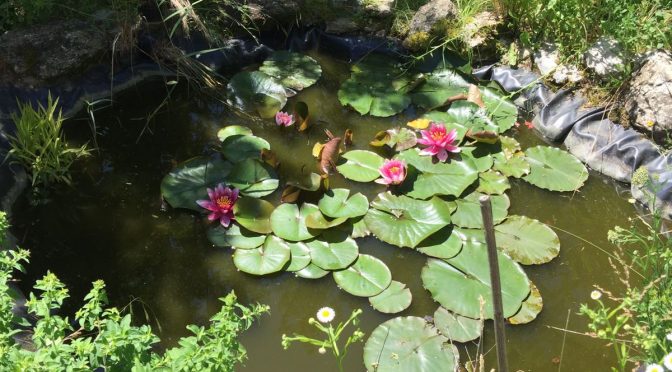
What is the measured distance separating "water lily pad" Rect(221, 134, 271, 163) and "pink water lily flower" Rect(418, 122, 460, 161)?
3.38 feet

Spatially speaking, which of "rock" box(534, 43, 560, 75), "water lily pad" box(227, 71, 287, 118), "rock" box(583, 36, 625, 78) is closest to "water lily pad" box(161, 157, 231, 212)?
"water lily pad" box(227, 71, 287, 118)

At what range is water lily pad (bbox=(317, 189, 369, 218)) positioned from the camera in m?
3.41

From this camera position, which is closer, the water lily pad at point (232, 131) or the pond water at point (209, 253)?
the pond water at point (209, 253)

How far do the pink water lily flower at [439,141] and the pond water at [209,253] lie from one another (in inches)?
17.1

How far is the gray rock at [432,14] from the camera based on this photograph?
15.4 feet

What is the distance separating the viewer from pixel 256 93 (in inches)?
173

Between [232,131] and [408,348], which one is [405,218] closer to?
[408,348]

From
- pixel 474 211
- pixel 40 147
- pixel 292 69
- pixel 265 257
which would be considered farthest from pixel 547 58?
pixel 40 147

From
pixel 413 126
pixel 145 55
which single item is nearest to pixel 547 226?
pixel 413 126

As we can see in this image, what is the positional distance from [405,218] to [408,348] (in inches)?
33.4

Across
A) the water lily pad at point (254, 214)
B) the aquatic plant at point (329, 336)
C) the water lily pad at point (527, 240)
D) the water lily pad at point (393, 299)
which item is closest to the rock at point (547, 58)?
the water lily pad at point (527, 240)

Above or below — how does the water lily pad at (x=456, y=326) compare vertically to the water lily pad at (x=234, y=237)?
below

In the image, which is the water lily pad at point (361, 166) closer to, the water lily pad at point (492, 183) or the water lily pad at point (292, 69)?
the water lily pad at point (492, 183)

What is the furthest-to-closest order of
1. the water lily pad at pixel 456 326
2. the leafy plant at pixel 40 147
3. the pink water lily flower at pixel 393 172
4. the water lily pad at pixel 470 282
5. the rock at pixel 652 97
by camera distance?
the rock at pixel 652 97 < the pink water lily flower at pixel 393 172 < the leafy plant at pixel 40 147 < the water lily pad at pixel 470 282 < the water lily pad at pixel 456 326
